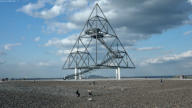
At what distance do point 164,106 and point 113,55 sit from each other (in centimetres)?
4338

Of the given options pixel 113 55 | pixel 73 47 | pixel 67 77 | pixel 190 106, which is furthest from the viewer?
pixel 67 77

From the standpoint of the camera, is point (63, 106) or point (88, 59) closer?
point (63, 106)

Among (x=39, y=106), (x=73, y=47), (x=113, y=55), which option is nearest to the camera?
(x=39, y=106)

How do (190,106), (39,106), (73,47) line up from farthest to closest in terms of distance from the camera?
1. (73,47)
2. (39,106)
3. (190,106)

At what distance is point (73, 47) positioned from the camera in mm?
63656

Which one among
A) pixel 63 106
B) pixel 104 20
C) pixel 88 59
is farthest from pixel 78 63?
pixel 63 106

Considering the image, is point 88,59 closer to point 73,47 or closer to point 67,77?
point 73,47

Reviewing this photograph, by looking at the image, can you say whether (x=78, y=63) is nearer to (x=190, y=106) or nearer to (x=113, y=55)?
(x=113, y=55)

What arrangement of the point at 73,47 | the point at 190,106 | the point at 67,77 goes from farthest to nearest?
the point at 67,77
the point at 73,47
the point at 190,106

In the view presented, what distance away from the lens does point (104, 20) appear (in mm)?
61125

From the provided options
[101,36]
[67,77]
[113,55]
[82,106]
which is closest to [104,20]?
[101,36]

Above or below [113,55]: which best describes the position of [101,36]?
above

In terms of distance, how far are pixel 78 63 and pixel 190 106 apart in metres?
47.7

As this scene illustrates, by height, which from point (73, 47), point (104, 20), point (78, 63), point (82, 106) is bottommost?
point (82, 106)
